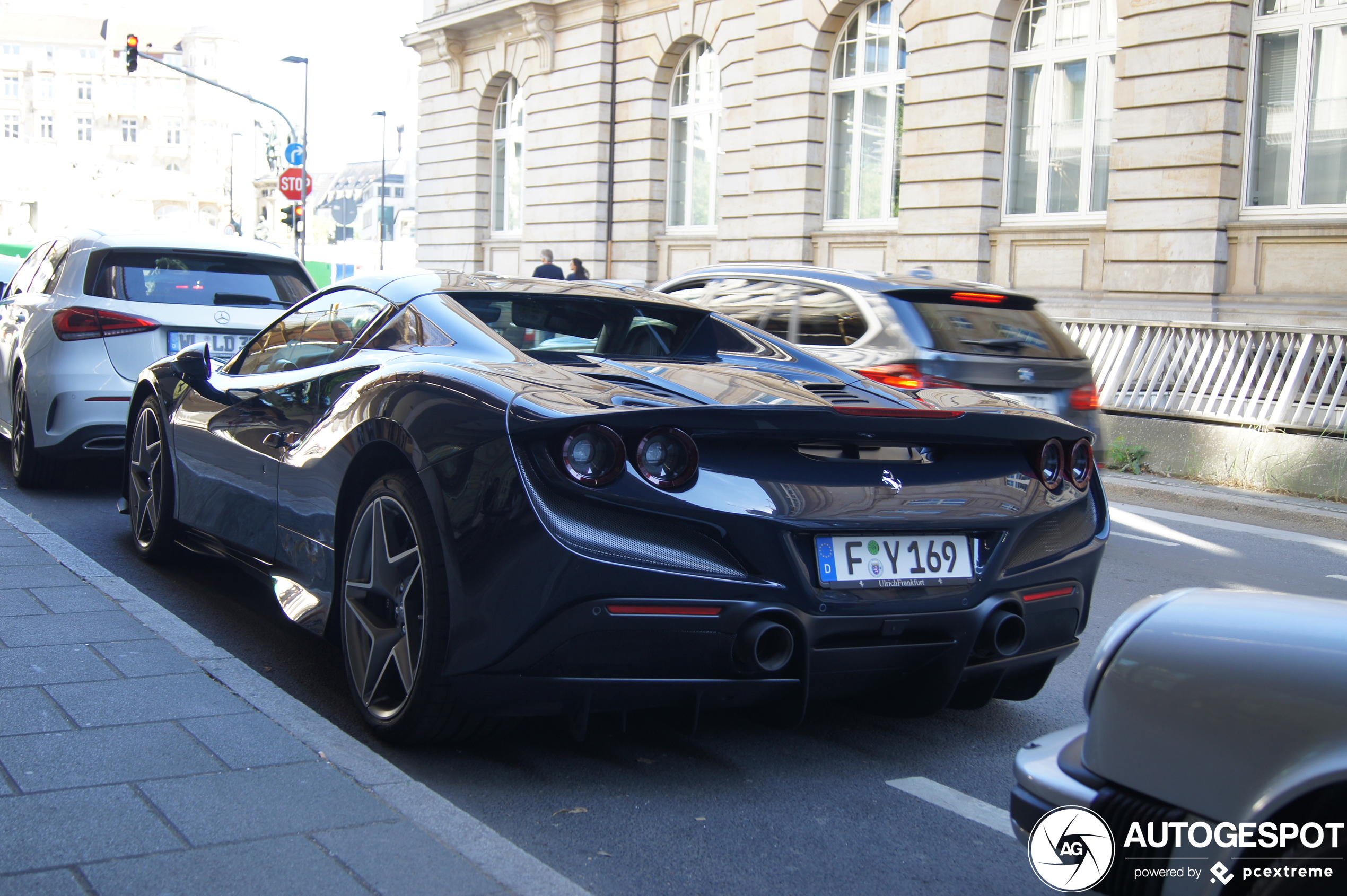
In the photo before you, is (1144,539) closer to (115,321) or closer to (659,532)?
(659,532)

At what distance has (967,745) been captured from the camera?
3900 millimetres

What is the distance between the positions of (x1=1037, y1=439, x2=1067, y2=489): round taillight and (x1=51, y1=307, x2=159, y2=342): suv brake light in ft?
18.4

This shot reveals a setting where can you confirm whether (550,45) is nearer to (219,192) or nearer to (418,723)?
(418,723)

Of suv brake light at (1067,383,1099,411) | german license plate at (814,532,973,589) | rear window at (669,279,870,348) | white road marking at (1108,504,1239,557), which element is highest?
rear window at (669,279,870,348)

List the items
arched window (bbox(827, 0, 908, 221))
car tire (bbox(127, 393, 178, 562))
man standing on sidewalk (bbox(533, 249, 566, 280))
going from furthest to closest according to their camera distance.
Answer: arched window (bbox(827, 0, 908, 221))
man standing on sidewalk (bbox(533, 249, 566, 280))
car tire (bbox(127, 393, 178, 562))

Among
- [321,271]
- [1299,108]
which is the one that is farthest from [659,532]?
[321,271]

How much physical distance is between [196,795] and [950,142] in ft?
60.8

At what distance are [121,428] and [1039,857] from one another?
22.0 ft

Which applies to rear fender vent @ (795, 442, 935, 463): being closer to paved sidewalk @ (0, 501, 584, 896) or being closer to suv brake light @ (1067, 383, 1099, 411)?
paved sidewalk @ (0, 501, 584, 896)

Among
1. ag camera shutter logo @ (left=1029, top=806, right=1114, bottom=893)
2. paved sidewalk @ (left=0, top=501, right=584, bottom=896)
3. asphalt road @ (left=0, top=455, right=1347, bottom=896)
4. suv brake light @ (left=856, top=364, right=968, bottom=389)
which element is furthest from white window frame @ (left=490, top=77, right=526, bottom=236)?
ag camera shutter logo @ (left=1029, top=806, right=1114, bottom=893)

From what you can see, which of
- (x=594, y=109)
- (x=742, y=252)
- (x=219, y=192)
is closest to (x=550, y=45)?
(x=594, y=109)

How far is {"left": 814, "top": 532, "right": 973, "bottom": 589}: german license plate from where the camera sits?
10.6 feet

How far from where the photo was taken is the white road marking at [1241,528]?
8.77 m

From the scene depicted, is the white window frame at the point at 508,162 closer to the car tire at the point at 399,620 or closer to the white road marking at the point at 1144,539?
the white road marking at the point at 1144,539
